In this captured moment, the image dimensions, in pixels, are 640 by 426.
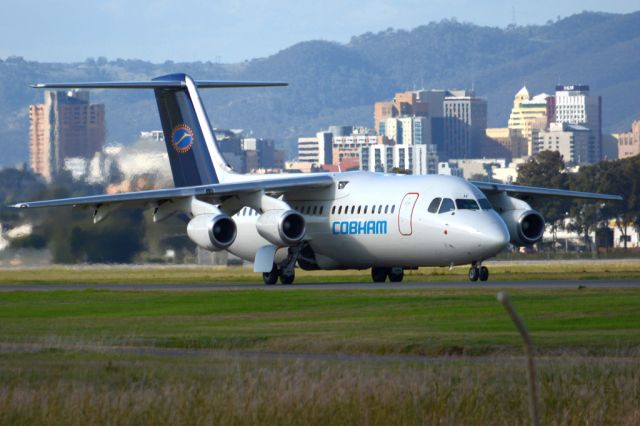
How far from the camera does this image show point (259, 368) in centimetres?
2262

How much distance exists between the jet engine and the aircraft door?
3.92 meters

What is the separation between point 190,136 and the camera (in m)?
54.8

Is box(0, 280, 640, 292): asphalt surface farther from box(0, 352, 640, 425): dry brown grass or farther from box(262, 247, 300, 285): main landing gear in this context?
box(0, 352, 640, 425): dry brown grass

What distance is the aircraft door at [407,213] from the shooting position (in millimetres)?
46219

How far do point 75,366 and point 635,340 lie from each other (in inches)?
362

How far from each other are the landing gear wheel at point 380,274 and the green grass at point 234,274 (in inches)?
34.4

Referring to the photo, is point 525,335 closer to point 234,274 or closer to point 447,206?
point 447,206

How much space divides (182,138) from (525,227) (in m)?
12.7

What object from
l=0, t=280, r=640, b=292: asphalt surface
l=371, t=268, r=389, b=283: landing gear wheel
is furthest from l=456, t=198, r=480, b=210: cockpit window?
l=371, t=268, r=389, b=283: landing gear wheel

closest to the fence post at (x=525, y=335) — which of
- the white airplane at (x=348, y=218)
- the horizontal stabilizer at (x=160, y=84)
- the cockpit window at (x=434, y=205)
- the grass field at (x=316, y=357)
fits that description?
the grass field at (x=316, y=357)

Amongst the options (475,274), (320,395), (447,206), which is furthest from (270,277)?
(320,395)

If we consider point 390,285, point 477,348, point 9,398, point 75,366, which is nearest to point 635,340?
point 477,348

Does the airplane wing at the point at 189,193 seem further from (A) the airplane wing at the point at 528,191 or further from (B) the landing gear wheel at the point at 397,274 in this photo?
(A) the airplane wing at the point at 528,191

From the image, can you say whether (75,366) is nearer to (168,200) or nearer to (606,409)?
(606,409)
